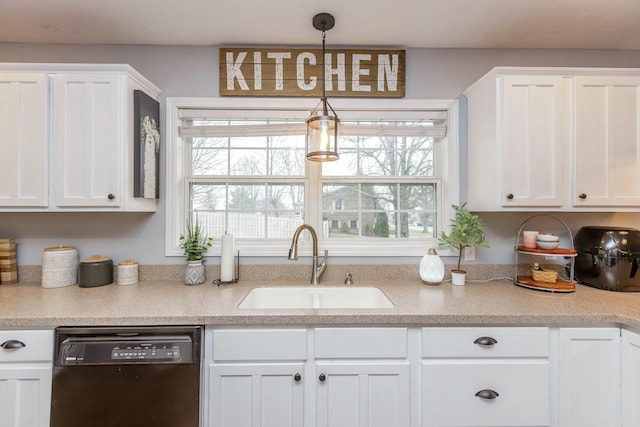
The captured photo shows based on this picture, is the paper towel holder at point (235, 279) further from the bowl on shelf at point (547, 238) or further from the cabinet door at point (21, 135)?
the bowl on shelf at point (547, 238)

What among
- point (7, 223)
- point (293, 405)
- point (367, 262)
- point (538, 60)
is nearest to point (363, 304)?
point (367, 262)

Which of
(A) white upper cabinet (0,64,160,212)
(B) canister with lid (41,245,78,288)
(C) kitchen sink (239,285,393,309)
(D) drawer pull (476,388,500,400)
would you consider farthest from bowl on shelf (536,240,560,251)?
(B) canister with lid (41,245,78,288)

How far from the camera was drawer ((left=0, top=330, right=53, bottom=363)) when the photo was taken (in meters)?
1.24

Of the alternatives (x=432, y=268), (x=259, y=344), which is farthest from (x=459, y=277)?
(x=259, y=344)

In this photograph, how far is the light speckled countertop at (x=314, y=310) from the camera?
1.26m

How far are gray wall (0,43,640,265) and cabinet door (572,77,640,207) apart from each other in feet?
1.19

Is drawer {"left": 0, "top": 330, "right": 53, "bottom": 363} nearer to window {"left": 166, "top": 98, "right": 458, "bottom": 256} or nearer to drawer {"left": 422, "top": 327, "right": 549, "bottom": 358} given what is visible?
window {"left": 166, "top": 98, "right": 458, "bottom": 256}

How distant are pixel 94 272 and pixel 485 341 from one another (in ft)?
6.95

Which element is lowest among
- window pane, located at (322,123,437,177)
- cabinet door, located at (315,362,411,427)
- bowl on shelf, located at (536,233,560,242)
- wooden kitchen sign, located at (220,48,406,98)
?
cabinet door, located at (315,362,411,427)

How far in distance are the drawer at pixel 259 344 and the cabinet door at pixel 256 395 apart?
0.04 meters

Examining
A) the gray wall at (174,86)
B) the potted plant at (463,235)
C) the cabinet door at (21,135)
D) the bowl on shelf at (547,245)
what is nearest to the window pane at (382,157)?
the gray wall at (174,86)

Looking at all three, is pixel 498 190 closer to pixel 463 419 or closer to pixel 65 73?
pixel 463 419

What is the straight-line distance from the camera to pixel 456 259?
1.96 m

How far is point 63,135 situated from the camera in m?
1.59
